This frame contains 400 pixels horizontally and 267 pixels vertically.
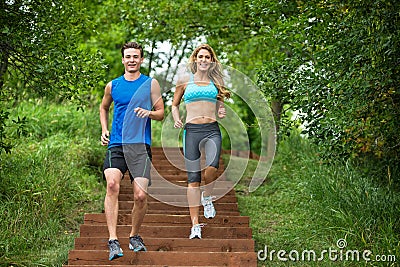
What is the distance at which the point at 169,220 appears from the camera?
7.07 metres

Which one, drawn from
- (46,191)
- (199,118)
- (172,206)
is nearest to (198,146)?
(199,118)

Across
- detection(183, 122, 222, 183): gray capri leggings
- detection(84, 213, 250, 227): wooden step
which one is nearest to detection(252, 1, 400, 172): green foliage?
detection(183, 122, 222, 183): gray capri leggings

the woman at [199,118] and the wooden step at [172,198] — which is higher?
the woman at [199,118]

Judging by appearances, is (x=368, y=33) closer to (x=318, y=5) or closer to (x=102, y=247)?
(x=318, y=5)

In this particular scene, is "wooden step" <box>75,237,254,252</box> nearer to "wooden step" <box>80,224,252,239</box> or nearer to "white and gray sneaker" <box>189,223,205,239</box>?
"white and gray sneaker" <box>189,223,205,239</box>

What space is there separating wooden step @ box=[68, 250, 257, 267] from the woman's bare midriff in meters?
1.39

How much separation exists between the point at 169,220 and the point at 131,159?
1636 millimetres

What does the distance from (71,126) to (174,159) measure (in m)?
2.53

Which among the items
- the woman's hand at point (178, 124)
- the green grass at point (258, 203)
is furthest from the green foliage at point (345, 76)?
the woman's hand at point (178, 124)

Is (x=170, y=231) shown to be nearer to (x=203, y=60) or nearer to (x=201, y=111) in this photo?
(x=201, y=111)

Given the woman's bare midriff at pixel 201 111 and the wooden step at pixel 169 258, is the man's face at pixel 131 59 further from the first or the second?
the wooden step at pixel 169 258

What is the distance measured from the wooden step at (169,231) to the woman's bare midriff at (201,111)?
3.91 ft

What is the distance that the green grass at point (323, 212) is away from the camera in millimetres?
6559

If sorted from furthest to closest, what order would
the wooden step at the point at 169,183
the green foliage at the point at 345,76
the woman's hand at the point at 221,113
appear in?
1. the wooden step at the point at 169,183
2. the woman's hand at the point at 221,113
3. the green foliage at the point at 345,76
